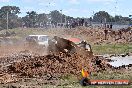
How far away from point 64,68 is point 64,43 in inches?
216

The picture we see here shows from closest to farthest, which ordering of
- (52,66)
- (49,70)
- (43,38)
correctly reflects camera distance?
(49,70)
(52,66)
(43,38)

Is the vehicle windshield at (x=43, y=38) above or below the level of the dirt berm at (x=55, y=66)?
below

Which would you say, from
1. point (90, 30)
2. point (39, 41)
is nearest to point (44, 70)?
point (39, 41)

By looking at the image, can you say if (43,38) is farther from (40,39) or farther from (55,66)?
(55,66)

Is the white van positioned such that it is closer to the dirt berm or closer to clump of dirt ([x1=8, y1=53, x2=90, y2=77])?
the dirt berm

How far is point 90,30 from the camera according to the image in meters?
72.6

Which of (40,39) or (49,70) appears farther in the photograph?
(40,39)

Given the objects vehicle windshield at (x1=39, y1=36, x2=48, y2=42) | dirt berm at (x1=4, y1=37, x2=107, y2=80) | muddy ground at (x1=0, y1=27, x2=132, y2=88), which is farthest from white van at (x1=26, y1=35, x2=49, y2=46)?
dirt berm at (x1=4, y1=37, x2=107, y2=80)

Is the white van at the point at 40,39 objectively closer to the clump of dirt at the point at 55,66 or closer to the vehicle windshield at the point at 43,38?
the vehicle windshield at the point at 43,38

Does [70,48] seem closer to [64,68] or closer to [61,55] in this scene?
[61,55]

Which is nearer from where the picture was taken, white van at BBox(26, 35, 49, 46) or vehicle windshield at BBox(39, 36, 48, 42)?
white van at BBox(26, 35, 49, 46)

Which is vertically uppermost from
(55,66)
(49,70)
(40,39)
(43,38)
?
(55,66)

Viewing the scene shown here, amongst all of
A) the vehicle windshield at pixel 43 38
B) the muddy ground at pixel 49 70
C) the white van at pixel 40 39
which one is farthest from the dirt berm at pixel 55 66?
the vehicle windshield at pixel 43 38

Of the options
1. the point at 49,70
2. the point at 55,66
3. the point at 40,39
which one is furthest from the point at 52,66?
the point at 40,39
